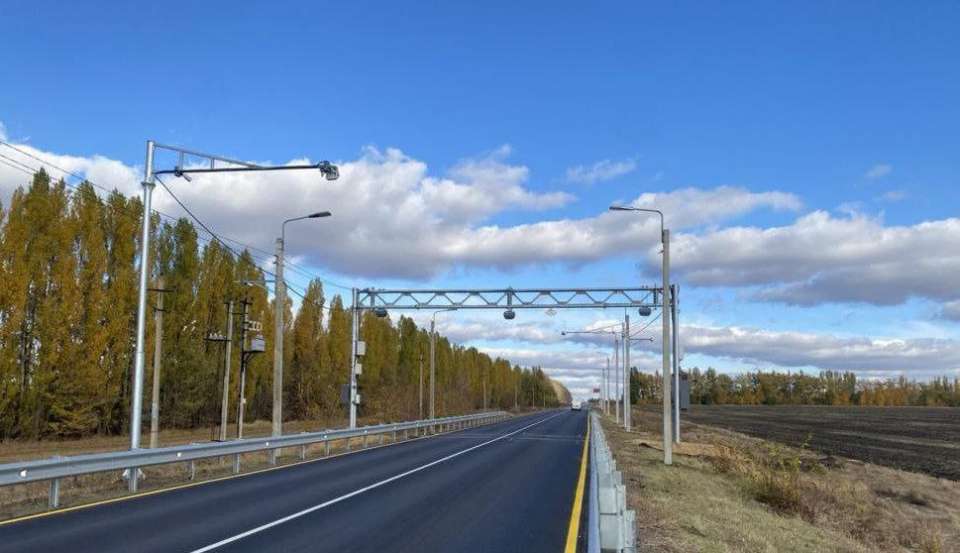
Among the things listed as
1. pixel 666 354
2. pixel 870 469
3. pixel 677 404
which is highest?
pixel 666 354

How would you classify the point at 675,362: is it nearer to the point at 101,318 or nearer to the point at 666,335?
the point at 666,335

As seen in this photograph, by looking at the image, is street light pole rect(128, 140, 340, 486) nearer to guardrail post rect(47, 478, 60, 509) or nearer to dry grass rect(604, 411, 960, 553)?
guardrail post rect(47, 478, 60, 509)

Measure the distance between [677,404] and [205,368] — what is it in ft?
126

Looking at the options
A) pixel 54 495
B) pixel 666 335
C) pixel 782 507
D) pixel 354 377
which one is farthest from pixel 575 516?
pixel 354 377

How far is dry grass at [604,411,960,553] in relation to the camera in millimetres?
12578

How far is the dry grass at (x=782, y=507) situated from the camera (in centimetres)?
1258

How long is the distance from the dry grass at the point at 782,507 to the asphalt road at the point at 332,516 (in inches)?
72.1

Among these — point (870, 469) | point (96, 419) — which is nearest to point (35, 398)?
point (96, 419)

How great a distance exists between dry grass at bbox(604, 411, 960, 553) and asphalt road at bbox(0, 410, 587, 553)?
1831 millimetres

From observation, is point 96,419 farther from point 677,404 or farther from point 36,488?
point 677,404

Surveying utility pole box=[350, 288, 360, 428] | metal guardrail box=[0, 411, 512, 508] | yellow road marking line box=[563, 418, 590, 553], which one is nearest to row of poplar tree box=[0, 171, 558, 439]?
utility pole box=[350, 288, 360, 428]

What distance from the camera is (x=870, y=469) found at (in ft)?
98.4

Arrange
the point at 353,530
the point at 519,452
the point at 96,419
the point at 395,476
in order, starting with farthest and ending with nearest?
the point at 96,419
the point at 519,452
the point at 395,476
the point at 353,530

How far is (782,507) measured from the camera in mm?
17500
